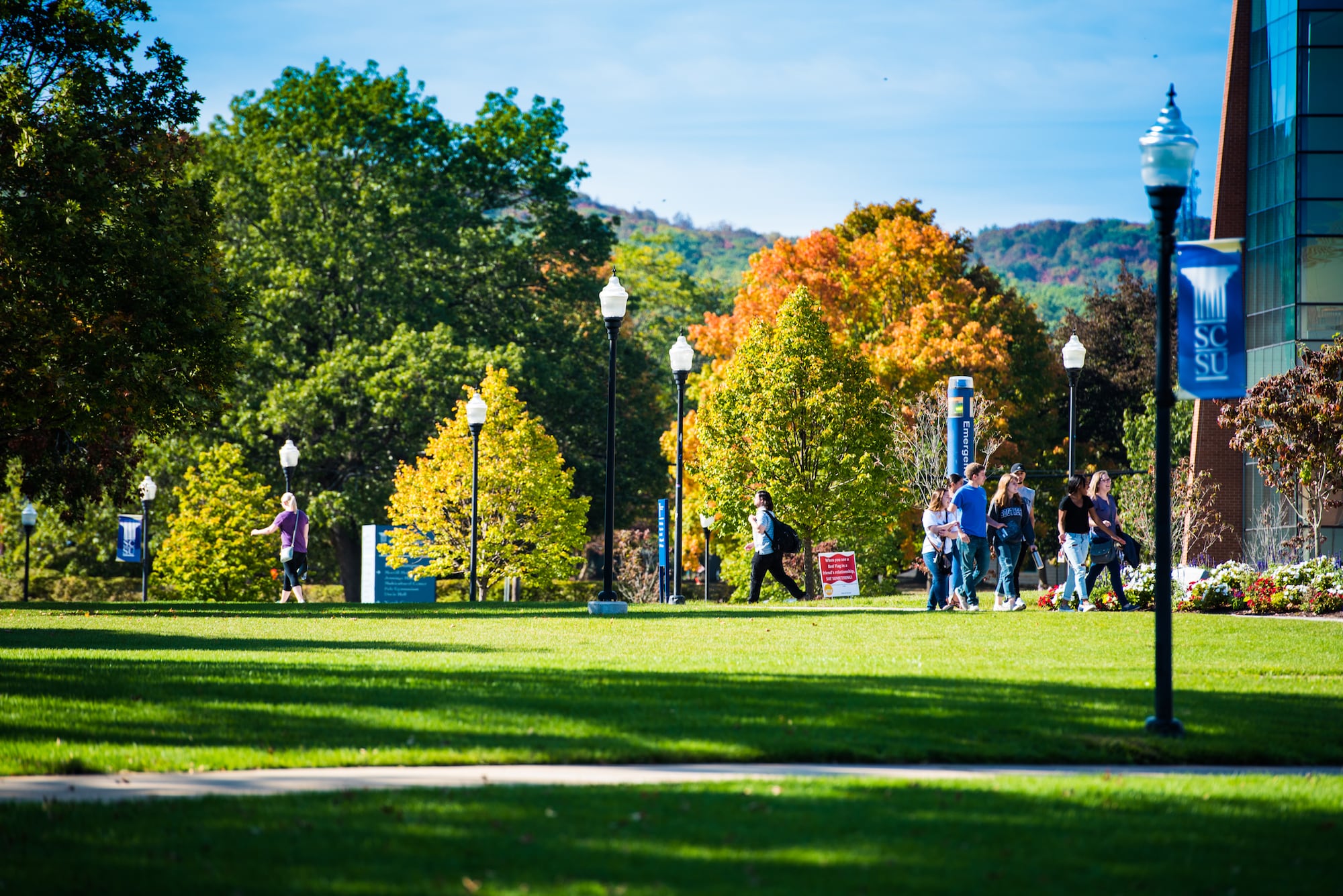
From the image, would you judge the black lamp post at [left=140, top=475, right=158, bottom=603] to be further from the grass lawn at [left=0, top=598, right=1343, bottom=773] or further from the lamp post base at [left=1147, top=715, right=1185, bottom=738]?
the lamp post base at [left=1147, top=715, right=1185, bottom=738]

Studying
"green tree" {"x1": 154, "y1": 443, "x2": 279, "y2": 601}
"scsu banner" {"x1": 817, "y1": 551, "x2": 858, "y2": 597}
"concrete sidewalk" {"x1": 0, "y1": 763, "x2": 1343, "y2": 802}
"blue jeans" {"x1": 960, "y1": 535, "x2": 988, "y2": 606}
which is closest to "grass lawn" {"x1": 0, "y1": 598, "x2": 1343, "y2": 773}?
"concrete sidewalk" {"x1": 0, "y1": 763, "x2": 1343, "y2": 802}

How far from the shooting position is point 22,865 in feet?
17.0

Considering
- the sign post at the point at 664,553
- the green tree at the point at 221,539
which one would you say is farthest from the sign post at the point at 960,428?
the green tree at the point at 221,539

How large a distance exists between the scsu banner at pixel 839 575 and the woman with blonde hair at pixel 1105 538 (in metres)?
8.14

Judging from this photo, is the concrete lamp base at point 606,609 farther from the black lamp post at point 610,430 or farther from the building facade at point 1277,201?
the building facade at point 1277,201

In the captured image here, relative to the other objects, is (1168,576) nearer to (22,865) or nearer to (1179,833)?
(1179,833)

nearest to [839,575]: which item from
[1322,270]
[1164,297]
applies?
[1164,297]

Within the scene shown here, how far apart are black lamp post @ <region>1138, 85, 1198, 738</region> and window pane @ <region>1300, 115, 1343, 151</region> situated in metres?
32.3

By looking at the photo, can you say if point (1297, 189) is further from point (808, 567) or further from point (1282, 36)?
point (808, 567)

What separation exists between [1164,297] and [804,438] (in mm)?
23825

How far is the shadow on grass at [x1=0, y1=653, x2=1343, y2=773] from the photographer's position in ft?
25.3

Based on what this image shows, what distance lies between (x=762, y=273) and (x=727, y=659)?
34.5 m

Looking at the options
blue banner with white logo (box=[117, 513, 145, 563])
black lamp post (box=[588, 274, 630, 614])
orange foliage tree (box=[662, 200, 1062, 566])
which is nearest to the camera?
black lamp post (box=[588, 274, 630, 614])

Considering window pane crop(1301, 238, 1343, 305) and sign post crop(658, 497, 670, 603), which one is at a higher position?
window pane crop(1301, 238, 1343, 305)
